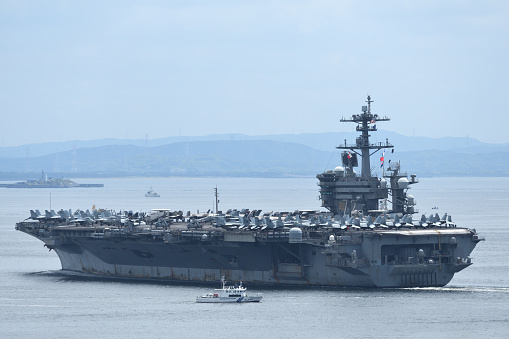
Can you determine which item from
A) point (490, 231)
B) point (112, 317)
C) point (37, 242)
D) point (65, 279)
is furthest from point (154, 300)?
point (490, 231)

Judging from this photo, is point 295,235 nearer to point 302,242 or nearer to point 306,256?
point 302,242

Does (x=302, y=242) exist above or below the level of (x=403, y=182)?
below

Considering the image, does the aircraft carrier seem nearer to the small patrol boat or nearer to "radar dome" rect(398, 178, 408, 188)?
"radar dome" rect(398, 178, 408, 188)

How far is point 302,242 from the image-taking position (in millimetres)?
46562

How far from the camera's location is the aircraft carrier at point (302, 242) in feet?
152

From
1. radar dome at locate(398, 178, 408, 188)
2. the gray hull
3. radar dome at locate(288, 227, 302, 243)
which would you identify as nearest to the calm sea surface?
the gray hull

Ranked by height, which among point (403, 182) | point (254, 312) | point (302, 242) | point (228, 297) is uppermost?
point (403, 182)

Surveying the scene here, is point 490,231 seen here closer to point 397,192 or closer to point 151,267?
point 397,192

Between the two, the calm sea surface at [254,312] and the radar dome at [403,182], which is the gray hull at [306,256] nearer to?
the calm sea surface at [254,312]

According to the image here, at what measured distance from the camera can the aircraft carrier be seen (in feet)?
152

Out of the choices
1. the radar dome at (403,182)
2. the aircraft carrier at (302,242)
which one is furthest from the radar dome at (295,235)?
the radar dome at (403,182)

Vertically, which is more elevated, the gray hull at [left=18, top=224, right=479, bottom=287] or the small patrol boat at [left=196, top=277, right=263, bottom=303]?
the gray hull at [left=18, top=224, right=479, bottom=287]

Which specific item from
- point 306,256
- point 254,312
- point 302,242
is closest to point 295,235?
point 302,242

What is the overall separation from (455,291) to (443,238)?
96.9 inches
